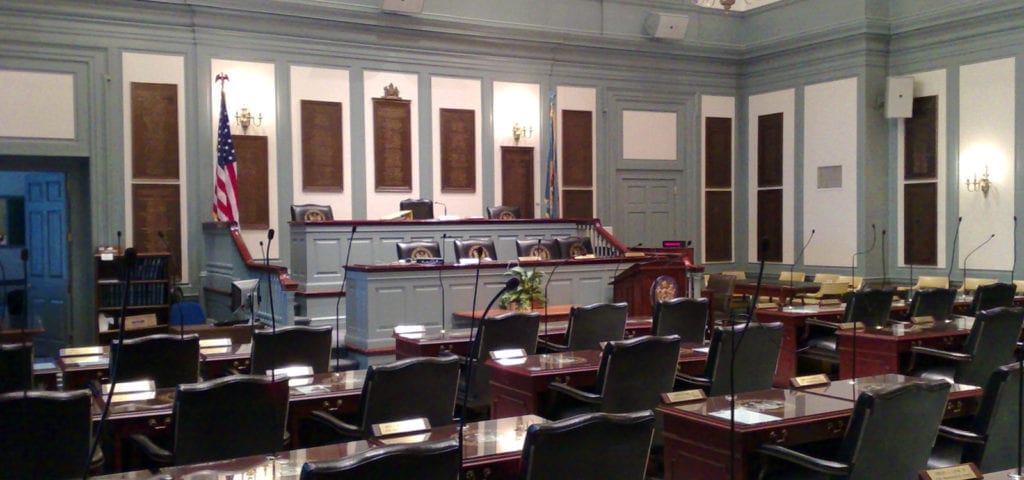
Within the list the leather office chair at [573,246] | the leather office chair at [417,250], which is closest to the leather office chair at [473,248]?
the leather office chair at [417,250]

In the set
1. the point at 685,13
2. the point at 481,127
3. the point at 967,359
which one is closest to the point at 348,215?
the point at 481,127

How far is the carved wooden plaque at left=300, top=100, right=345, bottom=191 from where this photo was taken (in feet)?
38.6

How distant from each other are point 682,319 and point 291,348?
2.75 m

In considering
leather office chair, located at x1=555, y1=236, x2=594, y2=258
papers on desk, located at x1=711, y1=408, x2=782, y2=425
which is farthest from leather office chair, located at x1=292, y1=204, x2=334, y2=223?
papers on desk, located at x1=711, y1=408, x2=782, y2=425

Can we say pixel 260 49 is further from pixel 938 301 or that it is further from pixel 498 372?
pixel 938 301

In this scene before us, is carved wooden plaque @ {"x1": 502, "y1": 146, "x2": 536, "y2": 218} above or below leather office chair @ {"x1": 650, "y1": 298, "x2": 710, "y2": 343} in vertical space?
above

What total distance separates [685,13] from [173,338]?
11.5 meters

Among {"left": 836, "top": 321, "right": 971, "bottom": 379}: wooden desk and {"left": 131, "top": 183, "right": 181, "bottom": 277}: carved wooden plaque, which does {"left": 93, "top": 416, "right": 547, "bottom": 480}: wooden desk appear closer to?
{"left": 836, "top": 321, "right": 971, "bottom": 379}: wooden desk

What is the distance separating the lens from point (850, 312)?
7230 millimetres

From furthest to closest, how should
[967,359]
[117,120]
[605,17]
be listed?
[605,17], [117,120], [967,359]

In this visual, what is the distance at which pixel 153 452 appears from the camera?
3711 mm

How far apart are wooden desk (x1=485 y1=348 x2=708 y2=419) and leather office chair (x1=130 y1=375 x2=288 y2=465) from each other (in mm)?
1519

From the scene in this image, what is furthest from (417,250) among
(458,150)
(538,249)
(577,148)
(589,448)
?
(589,448)

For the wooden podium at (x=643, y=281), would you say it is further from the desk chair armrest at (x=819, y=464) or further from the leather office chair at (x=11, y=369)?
the leather office chair at (x=11, y=369)
